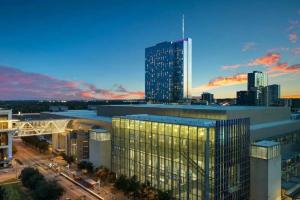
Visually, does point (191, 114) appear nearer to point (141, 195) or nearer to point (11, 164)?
point (141, 195)

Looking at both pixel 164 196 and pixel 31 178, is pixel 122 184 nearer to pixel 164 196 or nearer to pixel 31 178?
pixel 164 196

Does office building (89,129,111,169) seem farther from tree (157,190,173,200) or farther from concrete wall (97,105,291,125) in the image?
tree (157,190,173,200)

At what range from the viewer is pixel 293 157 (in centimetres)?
5984

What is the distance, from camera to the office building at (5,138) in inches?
2973

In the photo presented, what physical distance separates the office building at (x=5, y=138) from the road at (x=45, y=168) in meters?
5.20

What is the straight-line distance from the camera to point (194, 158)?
45.5m

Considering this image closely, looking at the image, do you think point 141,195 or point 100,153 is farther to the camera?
point 100,153

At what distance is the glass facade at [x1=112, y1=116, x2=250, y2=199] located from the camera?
43.9m

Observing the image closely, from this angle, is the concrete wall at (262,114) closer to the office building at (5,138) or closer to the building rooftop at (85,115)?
the building rooftop at (85,115)

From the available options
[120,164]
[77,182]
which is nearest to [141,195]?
[120,164]

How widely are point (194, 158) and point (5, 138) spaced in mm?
57128

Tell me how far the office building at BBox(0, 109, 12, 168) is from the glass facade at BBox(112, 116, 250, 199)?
3980cm

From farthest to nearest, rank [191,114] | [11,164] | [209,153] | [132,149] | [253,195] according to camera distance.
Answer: [11,164] → [191,114] → [132,149] → [253,195] → [209,153]

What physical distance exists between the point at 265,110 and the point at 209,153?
3370 centimetres
